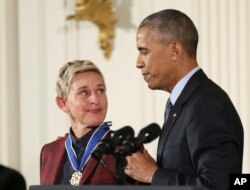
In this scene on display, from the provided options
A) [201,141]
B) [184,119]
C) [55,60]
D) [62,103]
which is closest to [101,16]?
[55,60]

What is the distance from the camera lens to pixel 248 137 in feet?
15.3

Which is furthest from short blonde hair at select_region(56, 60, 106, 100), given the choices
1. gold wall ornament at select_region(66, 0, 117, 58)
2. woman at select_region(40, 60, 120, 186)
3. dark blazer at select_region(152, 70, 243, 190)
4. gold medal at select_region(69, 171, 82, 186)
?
gold wall ornament at select_region(66, 0, 117, 58)

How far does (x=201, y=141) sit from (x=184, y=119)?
15 centimetres

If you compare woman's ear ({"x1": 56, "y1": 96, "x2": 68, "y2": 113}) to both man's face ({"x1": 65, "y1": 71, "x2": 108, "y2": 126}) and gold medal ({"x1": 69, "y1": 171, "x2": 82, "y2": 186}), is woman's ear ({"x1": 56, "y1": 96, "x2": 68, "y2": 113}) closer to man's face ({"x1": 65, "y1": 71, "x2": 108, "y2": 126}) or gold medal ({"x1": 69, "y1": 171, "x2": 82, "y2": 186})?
man's face ({"x1": 65, "y1": 71, "x2": 108, "y2": 126})

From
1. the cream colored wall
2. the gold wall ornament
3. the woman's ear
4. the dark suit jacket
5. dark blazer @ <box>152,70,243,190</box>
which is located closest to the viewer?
dark blazer @ <box>152,70,243,190</box>

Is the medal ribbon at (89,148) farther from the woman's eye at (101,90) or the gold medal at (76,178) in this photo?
the woman's eye at (101,90)

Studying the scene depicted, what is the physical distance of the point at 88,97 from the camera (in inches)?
127

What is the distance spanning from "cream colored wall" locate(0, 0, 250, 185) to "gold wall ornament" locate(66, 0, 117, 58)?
0.04 metres

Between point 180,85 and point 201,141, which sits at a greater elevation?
point 180,85

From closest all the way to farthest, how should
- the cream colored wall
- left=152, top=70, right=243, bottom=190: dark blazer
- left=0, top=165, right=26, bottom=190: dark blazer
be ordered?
1. left=0, top=165, right=26, bottom=190: dark blazer
2. left=152, top=70, right=243, bottom=190: dark blazer
3. the cream colored wall

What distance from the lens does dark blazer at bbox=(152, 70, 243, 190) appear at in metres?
2.71

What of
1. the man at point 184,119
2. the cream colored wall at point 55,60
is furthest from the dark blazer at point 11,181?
the cream colored wall at point 55,60

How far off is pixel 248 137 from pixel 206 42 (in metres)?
0.60

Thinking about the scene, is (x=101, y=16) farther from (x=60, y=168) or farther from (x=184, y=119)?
(x=184, y=119)
